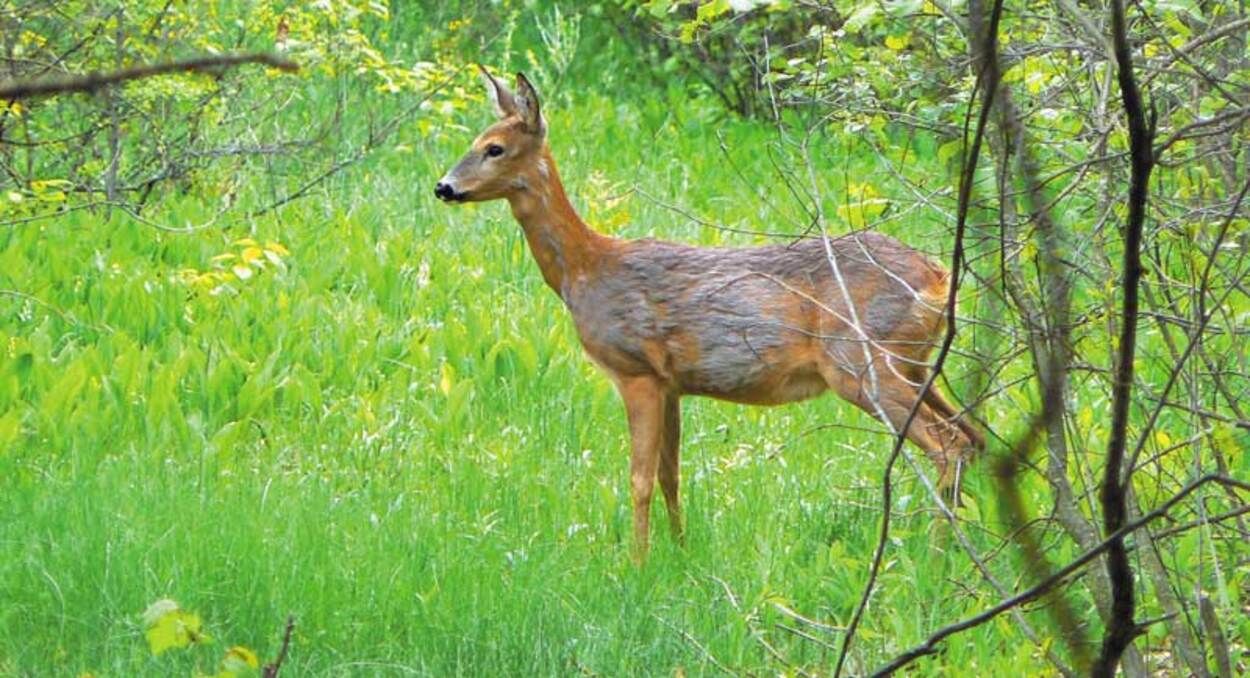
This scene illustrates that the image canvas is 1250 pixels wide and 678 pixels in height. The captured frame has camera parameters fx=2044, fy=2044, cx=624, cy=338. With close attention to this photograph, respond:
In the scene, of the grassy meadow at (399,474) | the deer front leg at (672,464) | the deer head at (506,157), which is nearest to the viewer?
the grassy meadow at (399,474)

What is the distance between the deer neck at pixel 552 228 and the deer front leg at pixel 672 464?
641 mm

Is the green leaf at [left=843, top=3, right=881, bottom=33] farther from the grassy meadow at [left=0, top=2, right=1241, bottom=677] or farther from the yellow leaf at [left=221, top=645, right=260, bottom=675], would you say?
the yellow leaf at [left=221, top=645, right=260, bottom=675]

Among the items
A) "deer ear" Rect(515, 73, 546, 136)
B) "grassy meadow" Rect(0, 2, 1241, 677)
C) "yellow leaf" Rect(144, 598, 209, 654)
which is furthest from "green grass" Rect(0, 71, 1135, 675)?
"yellow leaf" Rect(144, 598, 209, 654)

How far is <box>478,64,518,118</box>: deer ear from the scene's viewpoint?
25.6ft

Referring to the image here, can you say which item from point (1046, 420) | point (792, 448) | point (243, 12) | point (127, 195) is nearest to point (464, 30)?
point (243, 12)

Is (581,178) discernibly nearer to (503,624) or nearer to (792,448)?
(792,448)

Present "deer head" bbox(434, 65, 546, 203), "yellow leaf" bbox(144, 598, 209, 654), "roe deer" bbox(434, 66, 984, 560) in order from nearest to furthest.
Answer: "yellow leaf" bbox(144, 598, 209, 654)
"roe deer" bbox(434, 66, 984, 560)
"deer head" bbox(434, 65, 546, 203)

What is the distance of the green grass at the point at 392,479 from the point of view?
18.9 feet

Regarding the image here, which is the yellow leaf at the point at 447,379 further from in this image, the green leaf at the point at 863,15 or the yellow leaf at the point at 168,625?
the yellow leaf at the point at 168,625

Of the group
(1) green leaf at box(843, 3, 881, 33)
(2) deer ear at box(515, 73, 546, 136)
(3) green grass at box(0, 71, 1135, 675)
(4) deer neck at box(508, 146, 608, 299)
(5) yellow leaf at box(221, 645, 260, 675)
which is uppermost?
(1) green leaf at box(843, 3, 881, 33)

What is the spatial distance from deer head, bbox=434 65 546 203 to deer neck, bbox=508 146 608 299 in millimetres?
35

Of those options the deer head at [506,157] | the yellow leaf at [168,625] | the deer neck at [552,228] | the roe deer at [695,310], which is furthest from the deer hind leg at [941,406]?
the yellow leaf at [168,625]

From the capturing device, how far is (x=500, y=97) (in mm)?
7863

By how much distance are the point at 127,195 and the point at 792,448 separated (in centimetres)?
444
